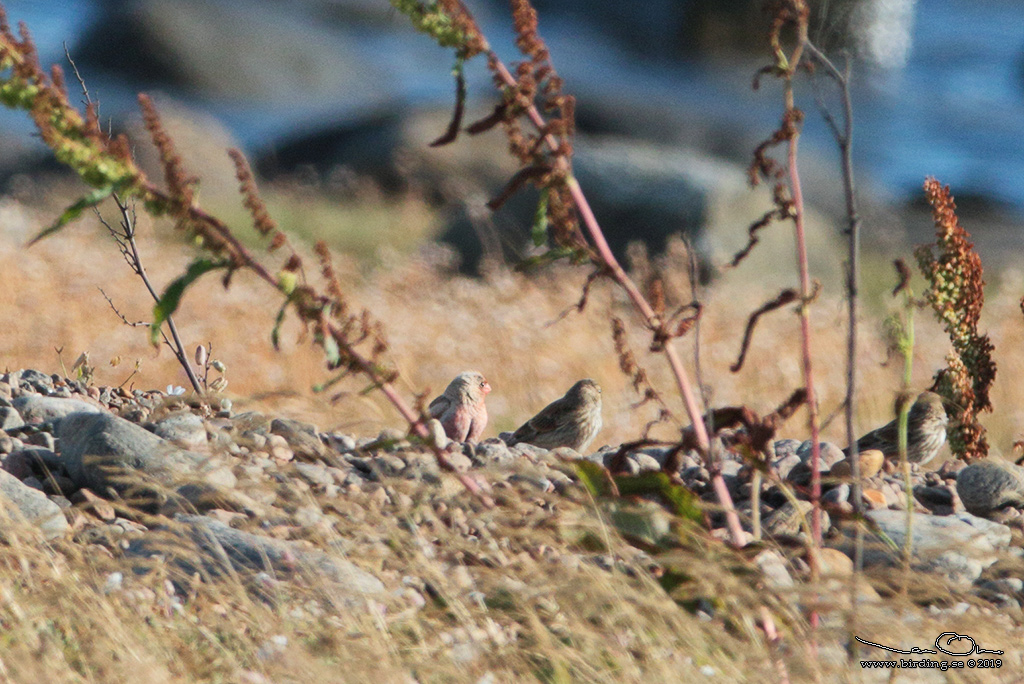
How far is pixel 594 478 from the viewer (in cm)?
187

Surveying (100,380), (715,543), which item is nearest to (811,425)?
(715,543)

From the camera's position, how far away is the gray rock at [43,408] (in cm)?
335

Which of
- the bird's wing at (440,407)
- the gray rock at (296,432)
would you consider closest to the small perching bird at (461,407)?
the bird's wing at (440,407)

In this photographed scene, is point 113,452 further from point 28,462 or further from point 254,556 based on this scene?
point 254,556

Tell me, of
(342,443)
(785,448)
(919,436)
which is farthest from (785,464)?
(342,443)

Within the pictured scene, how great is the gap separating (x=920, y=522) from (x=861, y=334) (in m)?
4.37

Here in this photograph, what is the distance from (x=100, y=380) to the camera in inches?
193

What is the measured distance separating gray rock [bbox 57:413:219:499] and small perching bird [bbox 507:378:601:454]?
62.2 inches

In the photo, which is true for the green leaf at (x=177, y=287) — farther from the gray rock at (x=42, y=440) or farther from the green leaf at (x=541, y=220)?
the gray rock at (x=42, y=440)

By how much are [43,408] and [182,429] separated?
59 cm

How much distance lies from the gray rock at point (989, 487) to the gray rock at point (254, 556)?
6.32 feet

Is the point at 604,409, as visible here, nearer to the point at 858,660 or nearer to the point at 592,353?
the point at 592,353

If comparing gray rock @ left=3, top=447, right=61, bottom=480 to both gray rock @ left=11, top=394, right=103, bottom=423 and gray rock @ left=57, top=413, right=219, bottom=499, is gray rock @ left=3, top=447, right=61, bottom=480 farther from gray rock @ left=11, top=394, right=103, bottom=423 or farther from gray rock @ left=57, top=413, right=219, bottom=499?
gray rock @ left=11, top=394, right=103, bottom=423

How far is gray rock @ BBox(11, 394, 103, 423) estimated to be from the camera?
132 inches
